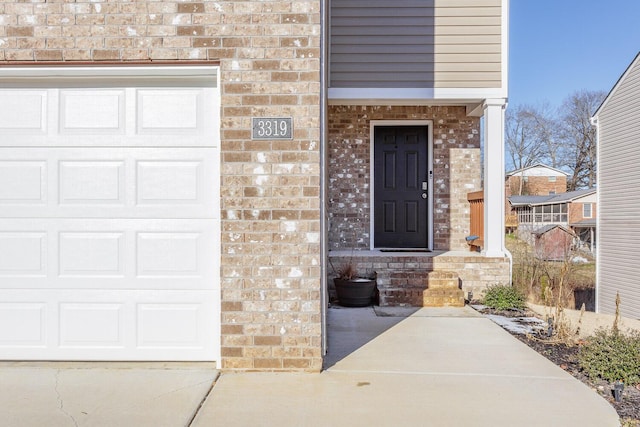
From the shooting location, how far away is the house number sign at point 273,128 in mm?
3369

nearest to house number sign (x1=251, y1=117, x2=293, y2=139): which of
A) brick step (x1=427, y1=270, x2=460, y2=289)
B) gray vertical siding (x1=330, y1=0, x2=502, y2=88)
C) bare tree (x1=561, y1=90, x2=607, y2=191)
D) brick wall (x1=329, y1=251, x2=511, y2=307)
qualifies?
brick wall (x1=329, y1=251, x2=511, y2=307)

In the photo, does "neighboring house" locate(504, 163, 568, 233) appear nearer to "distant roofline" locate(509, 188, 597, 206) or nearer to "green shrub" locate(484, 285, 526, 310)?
"distant roofline" locate(509, 188, 597, 206)

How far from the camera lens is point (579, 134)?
30.3m

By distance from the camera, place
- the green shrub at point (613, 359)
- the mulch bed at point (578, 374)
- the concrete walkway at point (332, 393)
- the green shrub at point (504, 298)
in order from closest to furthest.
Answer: the concrete walkway at point (332, 393)
the mulch bed at point (578, 374)
the green shrub at point (613, 359)
the green shrub at point (504, 298)

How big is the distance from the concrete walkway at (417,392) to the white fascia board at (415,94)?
12.1ft

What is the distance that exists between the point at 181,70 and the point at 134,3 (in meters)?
0.56

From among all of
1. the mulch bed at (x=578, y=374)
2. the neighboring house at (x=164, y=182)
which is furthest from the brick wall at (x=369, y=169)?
the neighboring house at (x=164, y=182)

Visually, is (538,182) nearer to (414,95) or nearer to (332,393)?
(414,95)

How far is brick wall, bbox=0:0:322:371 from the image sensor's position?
11.0 feet

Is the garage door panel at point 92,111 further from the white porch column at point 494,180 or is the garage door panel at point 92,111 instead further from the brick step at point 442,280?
the white porch column at point 494,180

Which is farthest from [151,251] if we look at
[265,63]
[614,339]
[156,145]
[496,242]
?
[496,242]

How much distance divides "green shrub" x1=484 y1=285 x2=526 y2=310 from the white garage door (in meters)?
3.92

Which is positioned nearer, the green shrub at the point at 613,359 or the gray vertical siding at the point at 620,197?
the green shrub at the point at 613,359

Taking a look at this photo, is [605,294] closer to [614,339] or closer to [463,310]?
[463,310]
